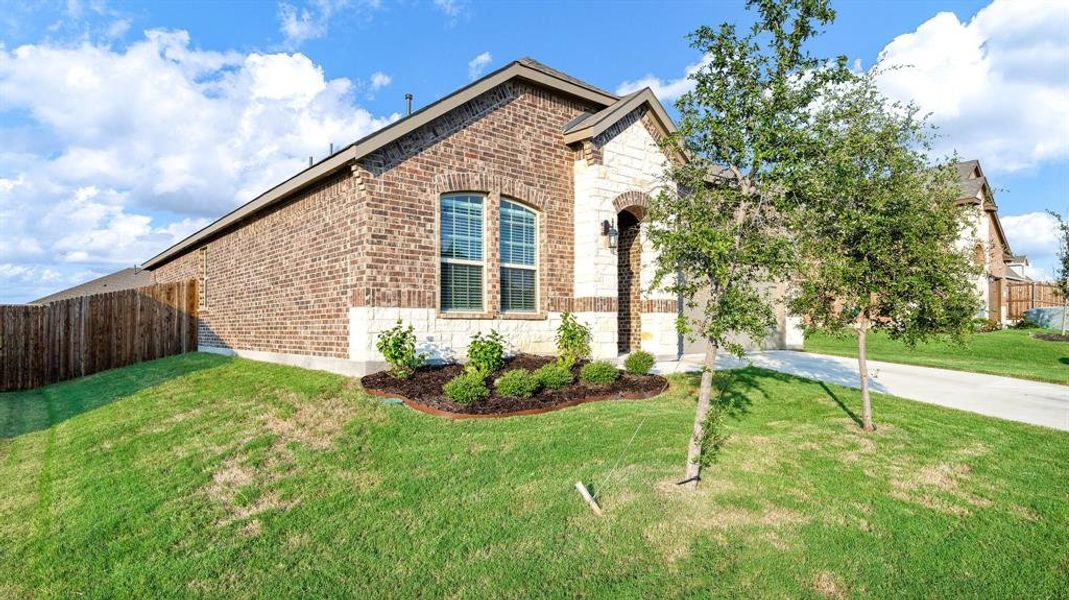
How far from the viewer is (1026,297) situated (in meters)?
27.0

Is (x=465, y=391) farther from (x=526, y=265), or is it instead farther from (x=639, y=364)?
(x=526, y=265)

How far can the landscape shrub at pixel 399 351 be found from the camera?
330 inches

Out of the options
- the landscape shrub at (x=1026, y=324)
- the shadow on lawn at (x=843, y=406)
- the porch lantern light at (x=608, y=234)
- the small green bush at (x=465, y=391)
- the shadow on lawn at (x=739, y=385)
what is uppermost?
the porch lantern light at (x=608, y=234)

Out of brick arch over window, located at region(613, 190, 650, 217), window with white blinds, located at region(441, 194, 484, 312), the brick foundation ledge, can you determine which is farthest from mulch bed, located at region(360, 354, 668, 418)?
brick arch over window, located at region(613, 190, 650, 217)

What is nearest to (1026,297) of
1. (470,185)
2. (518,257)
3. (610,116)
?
(610,116)

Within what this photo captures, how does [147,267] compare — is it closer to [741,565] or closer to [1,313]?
[1,313]

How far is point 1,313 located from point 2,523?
Result: 10946 millimetres

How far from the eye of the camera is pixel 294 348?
10.8 metres

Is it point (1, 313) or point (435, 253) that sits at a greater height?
point (435, 253)

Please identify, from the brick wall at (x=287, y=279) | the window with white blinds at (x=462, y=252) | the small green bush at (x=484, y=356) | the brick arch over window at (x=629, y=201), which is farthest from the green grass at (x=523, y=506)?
the brick arch over window at (x=629, y=201)

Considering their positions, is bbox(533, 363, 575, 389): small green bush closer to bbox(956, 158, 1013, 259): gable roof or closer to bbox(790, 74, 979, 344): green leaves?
bbox(790, 74, 979, 344): green leaves

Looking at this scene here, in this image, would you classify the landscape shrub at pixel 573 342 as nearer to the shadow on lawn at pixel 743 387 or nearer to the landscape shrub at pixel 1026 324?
the shadow on lawn at pixel 743 387

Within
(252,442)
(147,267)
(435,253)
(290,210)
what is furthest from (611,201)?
(147,267)

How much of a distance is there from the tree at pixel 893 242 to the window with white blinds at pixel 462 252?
5243 mm
